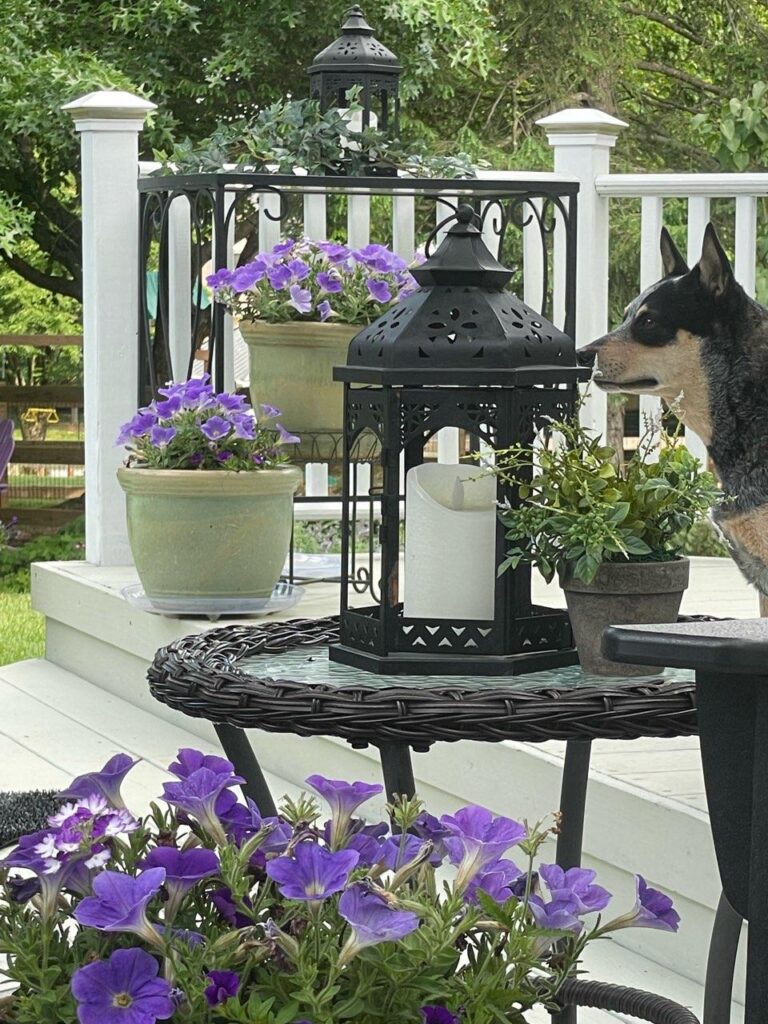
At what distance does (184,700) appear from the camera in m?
1.75

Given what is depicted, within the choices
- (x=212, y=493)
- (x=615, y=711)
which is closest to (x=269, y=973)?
(x=615, y=711)

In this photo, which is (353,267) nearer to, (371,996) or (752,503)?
(752,503)

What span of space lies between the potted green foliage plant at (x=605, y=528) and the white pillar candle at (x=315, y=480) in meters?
3.22

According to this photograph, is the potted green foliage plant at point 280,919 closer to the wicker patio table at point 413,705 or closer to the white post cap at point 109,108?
the wicker patio table at point 413,705

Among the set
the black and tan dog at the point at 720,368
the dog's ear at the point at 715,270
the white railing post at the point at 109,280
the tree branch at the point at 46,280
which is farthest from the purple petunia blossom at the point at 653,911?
the tree branch at the point at 46,280

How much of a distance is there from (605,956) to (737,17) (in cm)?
1060

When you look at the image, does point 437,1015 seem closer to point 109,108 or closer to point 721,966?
point 721,966

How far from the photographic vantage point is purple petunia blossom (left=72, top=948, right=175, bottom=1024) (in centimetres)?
100

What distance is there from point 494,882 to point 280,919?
0.48 ft

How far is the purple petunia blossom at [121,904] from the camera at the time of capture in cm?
103

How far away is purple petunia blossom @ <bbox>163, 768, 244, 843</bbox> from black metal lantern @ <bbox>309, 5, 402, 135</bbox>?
11.7 ft

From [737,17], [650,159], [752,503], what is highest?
[737,17]

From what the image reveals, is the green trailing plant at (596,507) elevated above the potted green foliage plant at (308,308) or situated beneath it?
situated beneath

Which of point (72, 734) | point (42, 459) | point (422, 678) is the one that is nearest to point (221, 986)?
point (422, 678)
